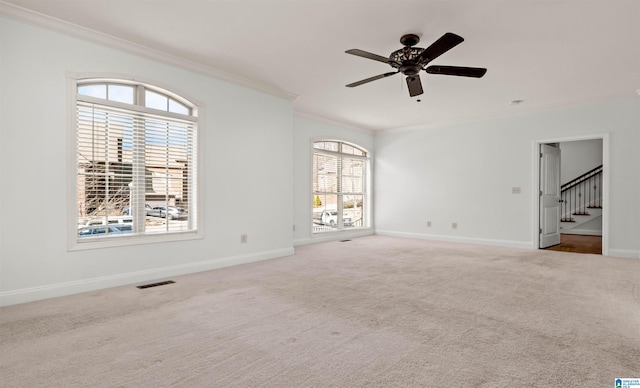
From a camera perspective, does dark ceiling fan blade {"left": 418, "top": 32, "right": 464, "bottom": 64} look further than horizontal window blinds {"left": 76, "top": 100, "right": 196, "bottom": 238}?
No

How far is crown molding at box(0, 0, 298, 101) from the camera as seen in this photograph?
9.72ft

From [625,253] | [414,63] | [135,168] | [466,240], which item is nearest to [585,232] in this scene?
[625,253]

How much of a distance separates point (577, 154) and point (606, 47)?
7.03 m

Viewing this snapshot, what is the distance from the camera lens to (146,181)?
3.89 meters

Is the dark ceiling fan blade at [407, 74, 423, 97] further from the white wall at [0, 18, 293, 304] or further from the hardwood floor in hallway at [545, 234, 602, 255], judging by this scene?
the hardwood floor in hallway at [545, 234, 602, 255]

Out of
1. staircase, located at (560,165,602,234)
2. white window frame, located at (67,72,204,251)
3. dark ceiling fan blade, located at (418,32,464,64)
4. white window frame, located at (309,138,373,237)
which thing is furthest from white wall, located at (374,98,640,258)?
white window frame, located at (67,72,204,251)

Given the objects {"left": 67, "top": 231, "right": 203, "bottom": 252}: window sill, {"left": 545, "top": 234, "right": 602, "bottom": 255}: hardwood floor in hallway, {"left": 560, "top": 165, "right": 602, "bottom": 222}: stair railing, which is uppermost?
{"left": 560, "top": 165, "right": 602, "bottom": 222}: stair railing

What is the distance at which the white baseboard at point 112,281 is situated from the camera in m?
2.97

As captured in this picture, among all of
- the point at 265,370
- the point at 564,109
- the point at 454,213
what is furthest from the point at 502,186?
the point at 265,370

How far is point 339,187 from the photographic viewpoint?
755cm

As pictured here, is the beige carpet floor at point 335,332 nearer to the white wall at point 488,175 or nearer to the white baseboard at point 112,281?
the white baseboard at point 112,281

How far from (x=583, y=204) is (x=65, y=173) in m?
11.3

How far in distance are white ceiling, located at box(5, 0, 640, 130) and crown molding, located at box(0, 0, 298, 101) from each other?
0.25 feet

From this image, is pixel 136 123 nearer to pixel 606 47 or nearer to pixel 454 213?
pixel 606 47
